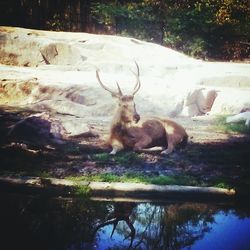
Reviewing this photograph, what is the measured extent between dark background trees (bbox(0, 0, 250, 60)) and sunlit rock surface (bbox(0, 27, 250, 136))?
0.23 meters

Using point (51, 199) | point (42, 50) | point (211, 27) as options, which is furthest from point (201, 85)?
point (51, 199)

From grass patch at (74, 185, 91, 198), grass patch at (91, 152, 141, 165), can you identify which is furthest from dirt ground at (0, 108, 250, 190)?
grass patch at (74, 185, 91, 198)

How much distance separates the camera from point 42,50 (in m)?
6.76

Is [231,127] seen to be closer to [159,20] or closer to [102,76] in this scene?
[102,76]

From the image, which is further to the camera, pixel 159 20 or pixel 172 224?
pixel 159 20

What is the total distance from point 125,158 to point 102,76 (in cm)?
168

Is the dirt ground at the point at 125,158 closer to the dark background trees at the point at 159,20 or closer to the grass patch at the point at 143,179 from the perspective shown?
the grass patch at the point at 143,179

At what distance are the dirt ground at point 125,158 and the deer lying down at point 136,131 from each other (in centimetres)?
12

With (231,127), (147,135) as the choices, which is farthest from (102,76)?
(231,127)

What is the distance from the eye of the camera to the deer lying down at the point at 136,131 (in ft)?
15.0

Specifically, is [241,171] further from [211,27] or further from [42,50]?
[42,50]

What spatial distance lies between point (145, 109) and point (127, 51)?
163cm

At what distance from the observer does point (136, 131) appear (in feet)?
15.5

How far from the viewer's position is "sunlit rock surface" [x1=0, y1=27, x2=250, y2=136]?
17.5ft
